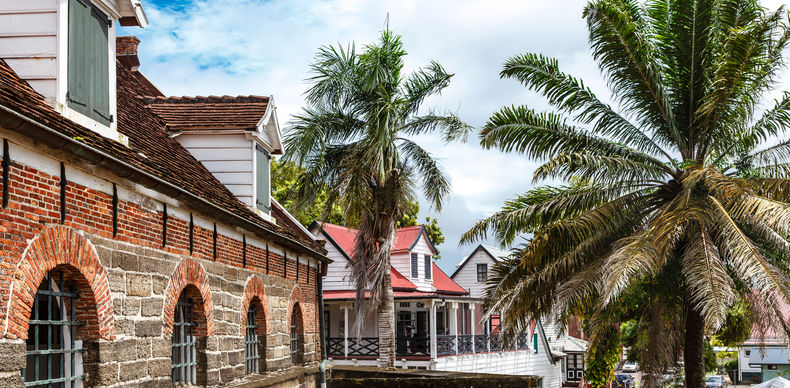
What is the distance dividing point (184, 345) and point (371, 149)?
31.8 ft

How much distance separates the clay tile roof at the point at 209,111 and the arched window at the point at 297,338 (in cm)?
419

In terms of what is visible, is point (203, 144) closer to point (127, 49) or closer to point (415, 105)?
point (127, 49)

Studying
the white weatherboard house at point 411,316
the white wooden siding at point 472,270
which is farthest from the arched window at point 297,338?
the white wooden siding at point 472,270

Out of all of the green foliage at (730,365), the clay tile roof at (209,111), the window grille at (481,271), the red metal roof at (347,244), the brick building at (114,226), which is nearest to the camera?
the brick building at (114,226)

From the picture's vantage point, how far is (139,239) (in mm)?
7926

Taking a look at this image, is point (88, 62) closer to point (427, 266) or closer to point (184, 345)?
point (184, 345)

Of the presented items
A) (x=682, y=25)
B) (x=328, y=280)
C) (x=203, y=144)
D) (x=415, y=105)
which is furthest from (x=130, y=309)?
(x=328, y=280)

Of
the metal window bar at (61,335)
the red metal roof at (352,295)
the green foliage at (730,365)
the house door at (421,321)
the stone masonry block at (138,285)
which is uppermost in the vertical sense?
the stone masonry block at (138,285)

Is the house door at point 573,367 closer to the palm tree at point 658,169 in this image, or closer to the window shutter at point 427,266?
the window shutter at point 427,266

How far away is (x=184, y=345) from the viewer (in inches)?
377

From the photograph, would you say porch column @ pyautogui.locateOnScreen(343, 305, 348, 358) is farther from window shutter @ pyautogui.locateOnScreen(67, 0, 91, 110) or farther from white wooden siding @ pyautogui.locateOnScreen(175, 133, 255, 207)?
window shutter @ pyautogui.locateOnScreen(67, 0, 91, 110)

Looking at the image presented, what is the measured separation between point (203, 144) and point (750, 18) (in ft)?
30.9

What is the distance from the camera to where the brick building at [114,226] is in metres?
5.94

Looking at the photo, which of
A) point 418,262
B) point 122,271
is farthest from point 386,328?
point 122,271
